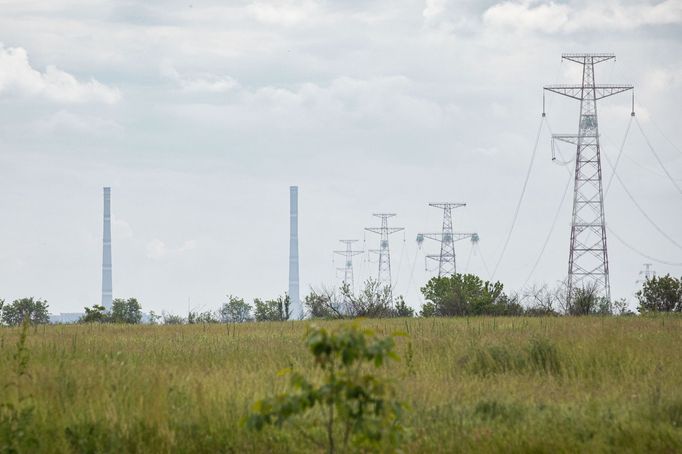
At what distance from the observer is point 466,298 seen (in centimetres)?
4641

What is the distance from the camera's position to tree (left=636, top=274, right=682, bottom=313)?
42537 mm

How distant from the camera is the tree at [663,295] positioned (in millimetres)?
42537

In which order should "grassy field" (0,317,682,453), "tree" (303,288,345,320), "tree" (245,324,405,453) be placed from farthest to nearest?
"tree" (303,288,345,320) → "grassy field" (0,317,682,453) → "tree" (245,324,405,453)

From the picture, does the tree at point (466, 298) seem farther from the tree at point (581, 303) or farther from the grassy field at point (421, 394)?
the grassy field at point (421, 394)

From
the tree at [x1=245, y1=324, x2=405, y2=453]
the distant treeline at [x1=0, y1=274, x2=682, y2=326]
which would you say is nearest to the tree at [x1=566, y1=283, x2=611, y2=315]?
the distant treeline at [x1=0, y1=274, x2=682, y2=326]

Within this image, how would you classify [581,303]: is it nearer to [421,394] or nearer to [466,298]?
[466,298]

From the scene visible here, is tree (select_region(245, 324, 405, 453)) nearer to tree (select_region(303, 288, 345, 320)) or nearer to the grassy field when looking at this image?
the grassy field

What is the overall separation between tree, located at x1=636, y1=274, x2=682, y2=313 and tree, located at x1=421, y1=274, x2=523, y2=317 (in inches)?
240

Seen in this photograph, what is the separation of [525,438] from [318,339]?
4.19 meters

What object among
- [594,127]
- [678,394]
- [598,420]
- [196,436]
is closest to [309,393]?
[196,436]

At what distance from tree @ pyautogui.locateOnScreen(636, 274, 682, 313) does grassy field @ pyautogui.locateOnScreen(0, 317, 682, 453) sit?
23.0 metres

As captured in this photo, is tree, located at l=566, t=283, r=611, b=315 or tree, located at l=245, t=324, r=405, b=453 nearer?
tree, located at l=245, t=324, r=405, b=453

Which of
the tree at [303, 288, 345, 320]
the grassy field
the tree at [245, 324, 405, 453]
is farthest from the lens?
the tree at [303, 288, 345, 320]

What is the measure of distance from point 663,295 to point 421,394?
32545 mm
